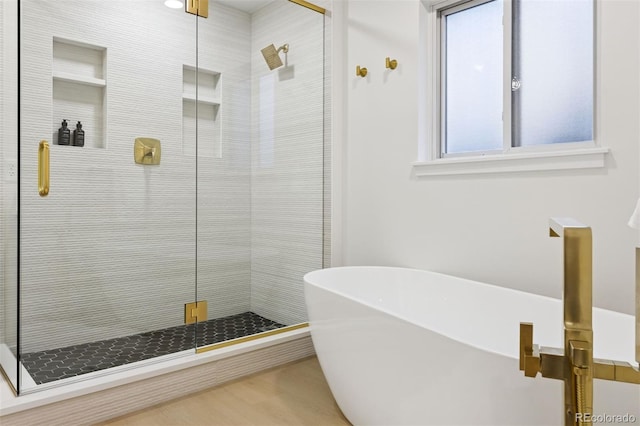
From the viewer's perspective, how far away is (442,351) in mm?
1363

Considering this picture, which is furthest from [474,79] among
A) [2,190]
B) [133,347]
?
[2,190]

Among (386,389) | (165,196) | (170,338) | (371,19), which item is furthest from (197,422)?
(371,19)

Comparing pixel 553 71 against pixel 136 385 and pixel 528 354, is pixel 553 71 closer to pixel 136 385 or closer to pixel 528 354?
pixel 528 354

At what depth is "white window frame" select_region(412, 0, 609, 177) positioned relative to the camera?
6.52 ft

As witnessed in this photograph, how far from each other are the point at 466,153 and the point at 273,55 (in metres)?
1.38

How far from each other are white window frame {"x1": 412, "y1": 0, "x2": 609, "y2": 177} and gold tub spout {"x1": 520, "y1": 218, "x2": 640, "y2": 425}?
1704 mm

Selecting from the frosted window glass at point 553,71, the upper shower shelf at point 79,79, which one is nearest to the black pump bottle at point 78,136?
the upper shower shelf at point 79,79

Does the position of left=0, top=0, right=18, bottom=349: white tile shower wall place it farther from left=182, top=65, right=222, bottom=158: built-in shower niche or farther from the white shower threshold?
left=182, top=65, right=222, bottom=158: built-in shower niche

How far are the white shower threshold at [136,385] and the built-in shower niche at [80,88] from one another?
3.87ft

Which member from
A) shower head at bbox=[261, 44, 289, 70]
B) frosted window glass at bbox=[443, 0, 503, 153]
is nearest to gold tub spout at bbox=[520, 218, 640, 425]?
frosted window glass at bbox=[443, 0, 503, 153]

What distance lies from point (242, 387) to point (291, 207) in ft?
3.76

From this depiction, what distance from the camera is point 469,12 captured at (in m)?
2.56

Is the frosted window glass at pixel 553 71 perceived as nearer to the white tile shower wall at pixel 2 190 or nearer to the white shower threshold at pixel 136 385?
the white shower threshold at pixel 136 385

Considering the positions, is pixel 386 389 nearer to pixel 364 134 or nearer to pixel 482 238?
pixel 482 238
